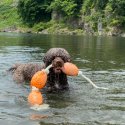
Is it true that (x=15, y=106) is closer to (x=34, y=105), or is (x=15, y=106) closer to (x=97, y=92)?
(x=34, y=105)

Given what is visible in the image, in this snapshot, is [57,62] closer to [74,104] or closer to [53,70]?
[53,70]

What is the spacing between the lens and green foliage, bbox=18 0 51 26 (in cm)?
9938

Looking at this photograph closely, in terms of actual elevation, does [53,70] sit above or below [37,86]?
above

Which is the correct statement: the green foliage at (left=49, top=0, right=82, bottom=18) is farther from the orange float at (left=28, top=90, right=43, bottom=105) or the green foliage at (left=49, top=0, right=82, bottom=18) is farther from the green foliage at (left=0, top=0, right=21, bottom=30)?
the orange float at (left=28, top=90, right=43, bottom=105)

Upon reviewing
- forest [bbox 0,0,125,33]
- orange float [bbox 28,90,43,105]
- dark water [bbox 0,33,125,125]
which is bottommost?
dark water [bbox 0,33,125,125]

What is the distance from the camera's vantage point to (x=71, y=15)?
89.5 metres

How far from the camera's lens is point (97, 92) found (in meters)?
10.7

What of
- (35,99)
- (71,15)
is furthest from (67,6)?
(35,99)

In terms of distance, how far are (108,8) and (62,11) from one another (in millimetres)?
22276

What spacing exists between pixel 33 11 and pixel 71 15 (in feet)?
47.1

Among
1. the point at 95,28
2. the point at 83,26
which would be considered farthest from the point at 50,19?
the point at 95,28

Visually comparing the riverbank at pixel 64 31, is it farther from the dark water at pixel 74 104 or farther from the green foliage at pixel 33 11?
the dark water at pixel 74 104

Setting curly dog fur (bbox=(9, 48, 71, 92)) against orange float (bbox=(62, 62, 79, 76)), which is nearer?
orange float (bbox=(62, 62, 79, 76))

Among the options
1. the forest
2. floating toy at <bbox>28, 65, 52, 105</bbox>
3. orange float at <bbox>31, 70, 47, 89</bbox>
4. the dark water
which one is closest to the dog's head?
floating toy at <bbox>28, 65, 52, 105</bbox>
